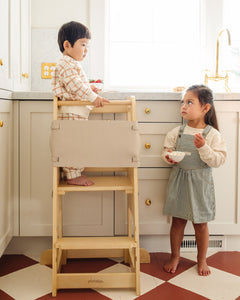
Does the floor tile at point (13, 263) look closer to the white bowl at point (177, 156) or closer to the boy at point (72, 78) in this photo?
the boy at point (72, 78)

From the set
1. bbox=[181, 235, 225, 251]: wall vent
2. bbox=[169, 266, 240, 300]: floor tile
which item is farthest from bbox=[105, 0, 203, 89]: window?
bbox=[169, 266, 240, 300]: floor tile

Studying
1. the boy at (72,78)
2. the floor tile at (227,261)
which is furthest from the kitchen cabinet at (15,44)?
the floor tile at (227,261)

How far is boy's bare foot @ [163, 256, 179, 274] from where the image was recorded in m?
1.81

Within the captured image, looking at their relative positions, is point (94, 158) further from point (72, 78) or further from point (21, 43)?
point (21, 43)

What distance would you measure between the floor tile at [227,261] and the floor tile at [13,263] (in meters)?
0.95

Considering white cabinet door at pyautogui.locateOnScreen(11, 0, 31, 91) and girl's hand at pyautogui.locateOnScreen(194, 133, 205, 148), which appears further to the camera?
white cabinet door at pyautogui.locateOnScreen(11, 0, 31, 91)

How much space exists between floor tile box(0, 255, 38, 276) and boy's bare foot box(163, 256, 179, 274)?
68cm

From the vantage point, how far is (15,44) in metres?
1.99

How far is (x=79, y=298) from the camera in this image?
1.57 m

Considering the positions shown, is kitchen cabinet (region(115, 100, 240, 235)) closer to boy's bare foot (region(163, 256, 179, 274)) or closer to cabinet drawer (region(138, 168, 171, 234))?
cabinet drawer (region(138, 168, 171, 234))

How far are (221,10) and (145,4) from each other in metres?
0.53

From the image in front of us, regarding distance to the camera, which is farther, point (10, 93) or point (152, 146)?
point (152, 146)

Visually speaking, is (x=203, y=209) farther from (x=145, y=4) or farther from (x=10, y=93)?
(x=145, y=4)

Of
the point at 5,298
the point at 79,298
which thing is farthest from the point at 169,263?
the point at 5,298
